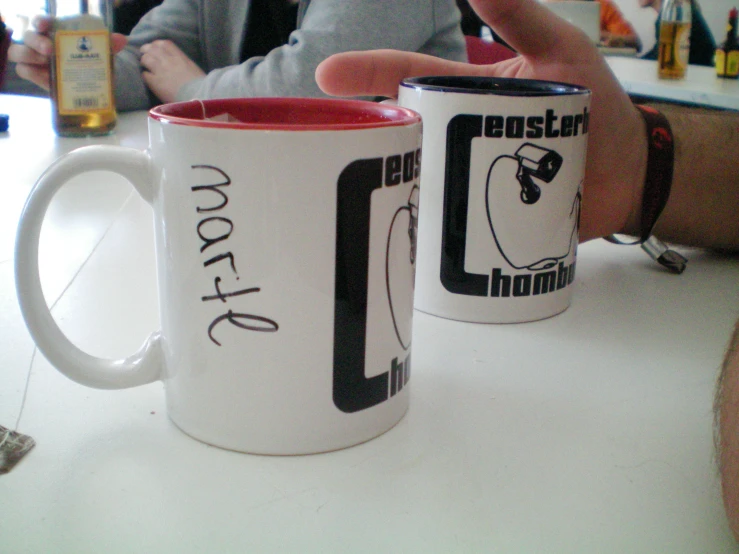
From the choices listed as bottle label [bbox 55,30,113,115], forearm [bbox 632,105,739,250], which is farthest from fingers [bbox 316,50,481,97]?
bottle label [bbox 55,30,113,115]

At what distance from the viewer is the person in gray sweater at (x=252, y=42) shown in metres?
1.20

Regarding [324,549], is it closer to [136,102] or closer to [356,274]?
[356,274]

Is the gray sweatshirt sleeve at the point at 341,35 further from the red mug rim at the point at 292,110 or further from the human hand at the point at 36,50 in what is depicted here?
the red mug rim at the point at 292,110

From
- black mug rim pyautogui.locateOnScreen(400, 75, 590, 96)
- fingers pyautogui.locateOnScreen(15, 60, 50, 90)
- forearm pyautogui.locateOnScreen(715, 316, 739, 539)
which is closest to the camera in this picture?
forearm pyautogui.locateOnScreen(715, 316, 739, 539)

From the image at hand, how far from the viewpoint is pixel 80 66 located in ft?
3.25

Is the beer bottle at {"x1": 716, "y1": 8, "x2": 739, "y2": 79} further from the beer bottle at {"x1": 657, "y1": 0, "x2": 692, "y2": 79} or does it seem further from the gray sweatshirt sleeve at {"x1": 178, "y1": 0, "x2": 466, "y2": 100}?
the gray sweatshirt sleeve at {"x1": 178, "y1": 0, "x2": 466, "y2": 100}

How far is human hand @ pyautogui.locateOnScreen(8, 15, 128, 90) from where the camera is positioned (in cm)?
108

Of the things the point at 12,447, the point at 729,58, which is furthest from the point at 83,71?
the point at 729,58

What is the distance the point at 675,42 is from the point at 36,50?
1.55m

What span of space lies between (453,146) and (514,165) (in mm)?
37

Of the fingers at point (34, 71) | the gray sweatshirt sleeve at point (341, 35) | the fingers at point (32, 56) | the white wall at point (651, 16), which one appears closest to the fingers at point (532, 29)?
the gray sweatshirt sleeve at point (341, 35)

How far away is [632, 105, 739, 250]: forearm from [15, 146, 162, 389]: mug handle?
1.62 feet

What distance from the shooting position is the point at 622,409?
0.35 metres

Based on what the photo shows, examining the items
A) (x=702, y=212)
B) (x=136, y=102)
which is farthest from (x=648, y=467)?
(x=136, y=102)
